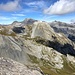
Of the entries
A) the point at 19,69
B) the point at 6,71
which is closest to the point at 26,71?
the point at 19,69

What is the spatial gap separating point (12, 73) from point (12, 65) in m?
1.91

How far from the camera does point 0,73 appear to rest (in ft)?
84.0

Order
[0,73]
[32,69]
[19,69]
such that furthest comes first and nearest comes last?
[32,69], [19,69], [0,73]

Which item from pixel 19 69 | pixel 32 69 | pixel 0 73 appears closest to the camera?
pixel 0 73

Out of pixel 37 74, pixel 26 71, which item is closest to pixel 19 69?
pixel 26 71

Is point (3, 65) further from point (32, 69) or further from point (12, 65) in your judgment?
point (32, 69)

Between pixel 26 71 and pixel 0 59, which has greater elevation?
pixel 0 59

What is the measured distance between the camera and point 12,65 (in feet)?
91.5

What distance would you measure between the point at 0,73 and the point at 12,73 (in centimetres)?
168

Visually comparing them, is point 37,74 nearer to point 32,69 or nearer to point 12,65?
point 32,69

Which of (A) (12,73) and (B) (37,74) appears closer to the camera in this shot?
(A) (12,73)

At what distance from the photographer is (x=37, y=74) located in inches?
1137

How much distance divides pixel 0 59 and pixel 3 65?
1.43 meters

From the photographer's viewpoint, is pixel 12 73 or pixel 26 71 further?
pixel 26 71
